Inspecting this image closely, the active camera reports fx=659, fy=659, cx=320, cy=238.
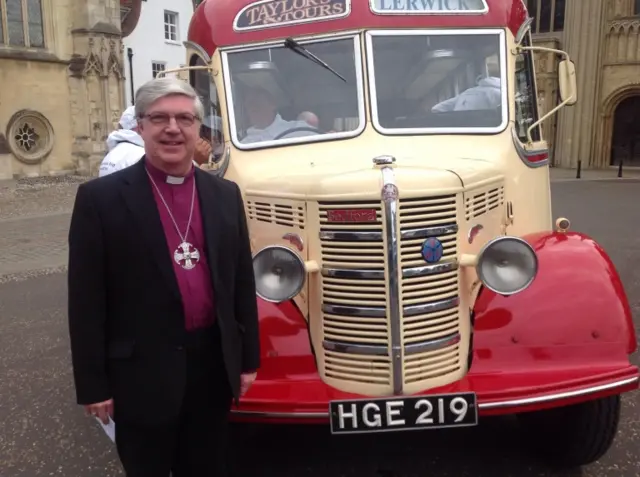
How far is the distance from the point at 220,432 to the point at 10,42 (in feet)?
70.0

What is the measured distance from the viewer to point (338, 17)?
12.7 feet

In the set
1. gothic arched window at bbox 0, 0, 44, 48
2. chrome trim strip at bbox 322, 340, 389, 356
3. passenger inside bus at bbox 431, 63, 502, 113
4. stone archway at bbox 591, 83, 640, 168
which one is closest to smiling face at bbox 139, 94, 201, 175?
chrome trim strip at bbox 322, 340, 389, 356

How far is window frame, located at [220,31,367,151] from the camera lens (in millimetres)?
3836

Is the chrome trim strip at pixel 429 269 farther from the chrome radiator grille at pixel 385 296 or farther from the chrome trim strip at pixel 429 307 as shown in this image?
the chrome trim strip at pixel 429 307

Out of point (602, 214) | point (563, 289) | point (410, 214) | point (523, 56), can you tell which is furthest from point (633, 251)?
point (410, 214)

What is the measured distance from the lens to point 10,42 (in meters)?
20.5

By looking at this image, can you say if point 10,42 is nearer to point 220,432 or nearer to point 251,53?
point 251,53

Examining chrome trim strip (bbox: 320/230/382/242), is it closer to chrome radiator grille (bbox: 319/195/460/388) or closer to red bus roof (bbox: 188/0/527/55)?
chrome radiator grille (bbox: 319/195/460/388)

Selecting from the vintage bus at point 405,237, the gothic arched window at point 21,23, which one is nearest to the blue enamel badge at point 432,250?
the vintage bus at point 405,237

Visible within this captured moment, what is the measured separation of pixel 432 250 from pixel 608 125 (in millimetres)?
24190

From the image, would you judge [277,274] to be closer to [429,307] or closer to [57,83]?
[429,307]

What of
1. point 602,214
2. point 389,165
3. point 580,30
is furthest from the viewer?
point 580,30

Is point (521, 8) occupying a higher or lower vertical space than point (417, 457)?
higher

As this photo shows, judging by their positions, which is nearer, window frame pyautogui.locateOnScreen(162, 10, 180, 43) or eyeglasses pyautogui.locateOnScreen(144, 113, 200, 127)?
eyeglasses pyautogui.locateOnScreen(144, 113, 200, 127)
